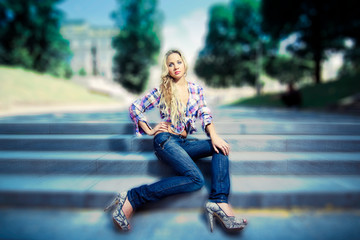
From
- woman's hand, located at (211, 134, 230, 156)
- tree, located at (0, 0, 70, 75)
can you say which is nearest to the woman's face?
woman's hand, located at (211, 134, 230, 156)

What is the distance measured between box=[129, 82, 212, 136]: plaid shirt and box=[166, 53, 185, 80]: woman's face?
189mm

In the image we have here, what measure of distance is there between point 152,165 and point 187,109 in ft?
2.87

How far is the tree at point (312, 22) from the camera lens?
1348 centimetres

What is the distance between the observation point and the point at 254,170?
2721mm

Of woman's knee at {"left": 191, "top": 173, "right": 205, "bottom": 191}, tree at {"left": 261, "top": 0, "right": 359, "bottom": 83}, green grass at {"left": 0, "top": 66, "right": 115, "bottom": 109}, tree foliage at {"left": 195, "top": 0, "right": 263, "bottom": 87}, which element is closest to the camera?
woman's knee at {"left": 191, "top": 173, "right": 205, "bottom": 191}

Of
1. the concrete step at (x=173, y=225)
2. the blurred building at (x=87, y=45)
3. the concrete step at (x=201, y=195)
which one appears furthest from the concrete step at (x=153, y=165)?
the blurred building at (x=87, y=45)

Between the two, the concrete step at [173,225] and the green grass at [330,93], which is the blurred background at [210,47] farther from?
the concrete step at [173,225]

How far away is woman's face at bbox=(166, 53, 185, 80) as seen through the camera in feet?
7.70

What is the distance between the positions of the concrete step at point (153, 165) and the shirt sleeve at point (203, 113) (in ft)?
1.81

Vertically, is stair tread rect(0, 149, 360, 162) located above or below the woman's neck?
below

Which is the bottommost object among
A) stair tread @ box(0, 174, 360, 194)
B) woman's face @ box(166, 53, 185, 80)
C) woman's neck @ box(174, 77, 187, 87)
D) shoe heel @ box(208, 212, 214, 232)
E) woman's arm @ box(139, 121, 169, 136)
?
shoe heel @ box(208, 212, 214, 232)

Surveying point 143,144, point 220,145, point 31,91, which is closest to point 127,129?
point 143,144

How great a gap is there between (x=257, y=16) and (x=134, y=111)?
33770 mm

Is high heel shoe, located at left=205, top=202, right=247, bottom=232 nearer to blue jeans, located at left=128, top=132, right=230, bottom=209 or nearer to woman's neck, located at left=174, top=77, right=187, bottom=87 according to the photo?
blue jeans, located at left=128, top=132, right=230, bottom=209
